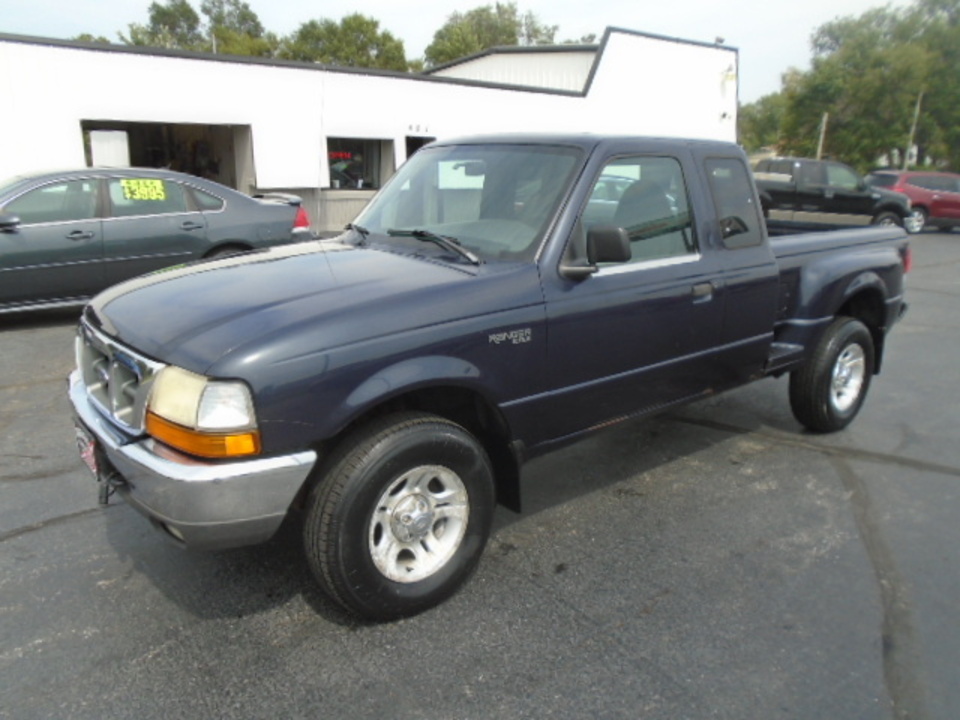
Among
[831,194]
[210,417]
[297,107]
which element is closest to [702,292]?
[210,417]

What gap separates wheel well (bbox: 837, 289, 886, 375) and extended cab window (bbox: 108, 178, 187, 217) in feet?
22.0

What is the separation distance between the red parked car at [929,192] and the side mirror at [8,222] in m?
20.1

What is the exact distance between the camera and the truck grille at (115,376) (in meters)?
2.60

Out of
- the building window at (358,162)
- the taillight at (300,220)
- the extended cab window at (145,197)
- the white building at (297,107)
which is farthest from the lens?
the building window at (358,162)

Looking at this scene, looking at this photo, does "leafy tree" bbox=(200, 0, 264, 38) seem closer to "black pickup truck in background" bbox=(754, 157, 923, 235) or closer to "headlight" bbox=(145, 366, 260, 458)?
"black pickup truck in background" bbox=(754, 157, 923, 235)

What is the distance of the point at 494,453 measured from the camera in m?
3.25

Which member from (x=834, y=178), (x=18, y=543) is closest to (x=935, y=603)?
(x=18, y=543)

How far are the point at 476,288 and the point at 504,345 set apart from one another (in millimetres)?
258

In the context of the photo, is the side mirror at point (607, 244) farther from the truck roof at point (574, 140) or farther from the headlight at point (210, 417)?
the headlight at point (210, 417)

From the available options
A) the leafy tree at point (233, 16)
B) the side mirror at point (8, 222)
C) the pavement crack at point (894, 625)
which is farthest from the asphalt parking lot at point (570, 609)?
the leafy tree at point (233, 16)

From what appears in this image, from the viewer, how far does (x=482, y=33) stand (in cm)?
6944

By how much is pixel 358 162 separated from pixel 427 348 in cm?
1572

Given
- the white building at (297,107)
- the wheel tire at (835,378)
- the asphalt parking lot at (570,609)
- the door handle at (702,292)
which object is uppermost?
the white building at (297,107)

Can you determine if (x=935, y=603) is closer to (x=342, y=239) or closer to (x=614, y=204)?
(x=614, y=204)
